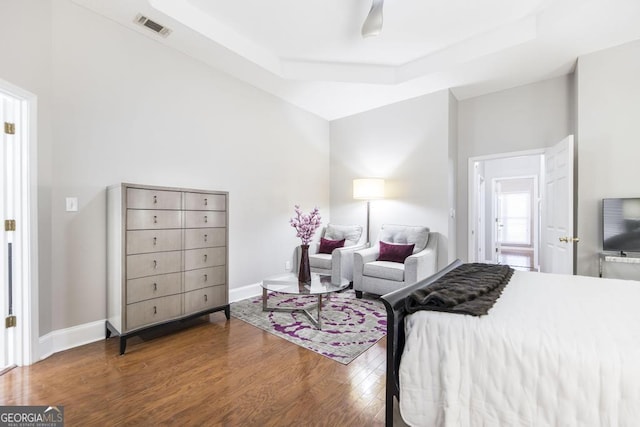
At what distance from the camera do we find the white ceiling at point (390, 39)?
2.60 metres

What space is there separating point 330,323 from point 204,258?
1412 mm

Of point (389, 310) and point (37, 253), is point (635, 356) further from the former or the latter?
point (37, 253)

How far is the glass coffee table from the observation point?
8.91 ft

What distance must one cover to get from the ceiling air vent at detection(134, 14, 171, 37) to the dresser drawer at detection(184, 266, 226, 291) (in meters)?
2.31

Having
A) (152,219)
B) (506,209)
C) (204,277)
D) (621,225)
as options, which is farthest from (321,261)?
(506,209)

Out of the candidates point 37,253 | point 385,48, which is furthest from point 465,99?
point 37,253

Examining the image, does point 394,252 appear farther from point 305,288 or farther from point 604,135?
point 604,135

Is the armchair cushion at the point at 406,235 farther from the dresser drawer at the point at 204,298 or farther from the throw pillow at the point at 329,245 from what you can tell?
the dresser drawer at the point at 204,298

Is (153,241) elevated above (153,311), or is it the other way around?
(153,241)

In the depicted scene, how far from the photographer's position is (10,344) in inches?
80.4

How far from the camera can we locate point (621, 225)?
2.76 metres

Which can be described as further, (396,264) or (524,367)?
(396,264)

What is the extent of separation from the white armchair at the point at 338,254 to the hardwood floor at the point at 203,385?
3.87ft

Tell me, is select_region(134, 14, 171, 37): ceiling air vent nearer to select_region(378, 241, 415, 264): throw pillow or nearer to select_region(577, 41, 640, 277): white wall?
select_region(378, 241, 415, 264): throw pillow
